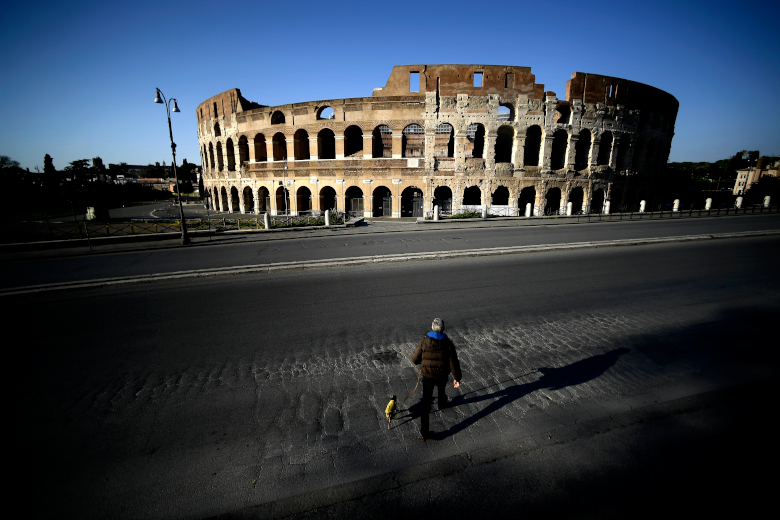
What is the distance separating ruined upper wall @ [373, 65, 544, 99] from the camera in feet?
86.8

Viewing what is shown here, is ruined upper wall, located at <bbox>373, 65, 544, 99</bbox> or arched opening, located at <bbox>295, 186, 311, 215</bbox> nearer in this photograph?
ruined upper wall, located at <bbox>373, 65, 544, 99</bbox>

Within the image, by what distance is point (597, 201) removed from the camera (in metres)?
31.2

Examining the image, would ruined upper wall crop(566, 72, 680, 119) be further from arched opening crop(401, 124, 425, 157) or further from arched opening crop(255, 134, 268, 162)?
arched opening crop(255, 134, 268, 162)

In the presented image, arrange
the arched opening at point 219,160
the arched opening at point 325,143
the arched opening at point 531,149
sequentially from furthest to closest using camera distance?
1. the arched opening at point 219,160
2. the arched opening at point 531,149
3. the arched opening at point 325,143

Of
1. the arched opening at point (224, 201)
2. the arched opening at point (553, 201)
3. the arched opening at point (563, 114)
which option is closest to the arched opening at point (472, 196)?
the arched opening at point (553, 201)

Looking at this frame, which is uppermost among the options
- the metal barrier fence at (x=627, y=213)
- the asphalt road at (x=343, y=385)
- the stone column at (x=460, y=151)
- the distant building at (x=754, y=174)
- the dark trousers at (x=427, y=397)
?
the distant building at (x=754, y=174)

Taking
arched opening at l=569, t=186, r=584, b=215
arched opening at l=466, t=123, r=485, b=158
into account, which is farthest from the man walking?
arched opening at l=569, t=186, r=584, b=215

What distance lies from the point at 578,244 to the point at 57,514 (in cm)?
1679

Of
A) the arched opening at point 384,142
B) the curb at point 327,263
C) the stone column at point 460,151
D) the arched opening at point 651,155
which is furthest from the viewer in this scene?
the arched opening at point 651,155

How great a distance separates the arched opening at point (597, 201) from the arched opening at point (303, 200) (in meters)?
28.2

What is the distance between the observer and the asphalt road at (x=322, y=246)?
38.4 ft

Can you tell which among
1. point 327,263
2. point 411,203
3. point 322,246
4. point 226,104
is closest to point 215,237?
point 322,246

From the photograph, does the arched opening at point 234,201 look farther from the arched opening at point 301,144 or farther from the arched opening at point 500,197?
the arched opening at point 500,197

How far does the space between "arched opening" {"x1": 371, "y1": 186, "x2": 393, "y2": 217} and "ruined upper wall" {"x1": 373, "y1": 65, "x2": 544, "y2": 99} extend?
8.83m
